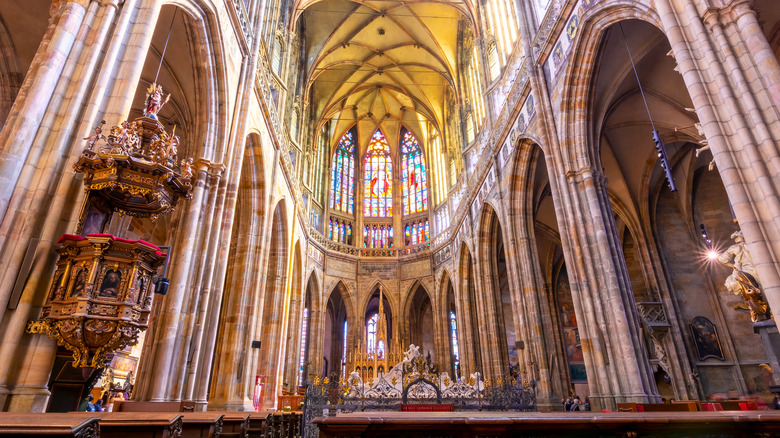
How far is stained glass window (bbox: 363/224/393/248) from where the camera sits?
2817 cm

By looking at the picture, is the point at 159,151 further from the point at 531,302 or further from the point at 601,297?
the point at 531,302

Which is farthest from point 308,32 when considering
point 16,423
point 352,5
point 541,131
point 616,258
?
point 16,423

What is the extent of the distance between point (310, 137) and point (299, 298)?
1008 cm

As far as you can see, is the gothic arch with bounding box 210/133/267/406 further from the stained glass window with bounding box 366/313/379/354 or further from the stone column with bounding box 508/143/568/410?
the stained glass window with bounding box 366/313/379/354

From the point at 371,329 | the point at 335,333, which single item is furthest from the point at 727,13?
the point at 335,333

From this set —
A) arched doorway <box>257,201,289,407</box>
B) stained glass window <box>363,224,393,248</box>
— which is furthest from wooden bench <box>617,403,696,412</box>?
stained glass window <box>363,224,393,248</box>

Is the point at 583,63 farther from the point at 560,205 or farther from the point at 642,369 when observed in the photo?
the point at 642,369

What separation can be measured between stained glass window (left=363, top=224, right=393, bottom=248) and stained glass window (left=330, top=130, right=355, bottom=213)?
1.89m

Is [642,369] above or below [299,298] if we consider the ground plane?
below

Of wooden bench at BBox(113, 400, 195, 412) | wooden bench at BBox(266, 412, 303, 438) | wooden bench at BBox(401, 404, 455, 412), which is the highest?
wooden bench at BBox(113, 400, 195, 412)

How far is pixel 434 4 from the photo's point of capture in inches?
863

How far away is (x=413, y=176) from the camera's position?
A: 29.9 meters

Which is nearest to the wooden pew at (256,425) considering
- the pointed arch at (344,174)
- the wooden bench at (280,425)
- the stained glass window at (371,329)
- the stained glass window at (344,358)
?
the wooden bench at (280,425)

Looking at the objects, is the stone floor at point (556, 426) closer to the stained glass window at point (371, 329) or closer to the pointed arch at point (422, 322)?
the pointed arch at point (422, 322)
